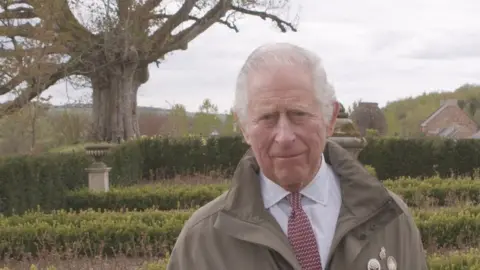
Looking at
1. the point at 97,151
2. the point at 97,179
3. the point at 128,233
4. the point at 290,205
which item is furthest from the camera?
the point at 97,151

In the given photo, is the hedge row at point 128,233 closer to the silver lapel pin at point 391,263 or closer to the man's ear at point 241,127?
the man's ear at point 241,127

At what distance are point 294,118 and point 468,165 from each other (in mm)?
17345

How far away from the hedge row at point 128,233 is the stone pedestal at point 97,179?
472cm

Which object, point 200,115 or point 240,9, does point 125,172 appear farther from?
point 200,115

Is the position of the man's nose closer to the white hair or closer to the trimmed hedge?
the white hair

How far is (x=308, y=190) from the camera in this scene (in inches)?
66.4

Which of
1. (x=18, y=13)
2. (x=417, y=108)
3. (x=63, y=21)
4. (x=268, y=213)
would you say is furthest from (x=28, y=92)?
(x=417, y=108)

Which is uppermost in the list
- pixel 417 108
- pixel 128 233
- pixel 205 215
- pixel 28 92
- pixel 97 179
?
pixel 417 108

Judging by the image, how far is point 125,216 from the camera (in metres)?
7.68

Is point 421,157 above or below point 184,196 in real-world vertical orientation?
above

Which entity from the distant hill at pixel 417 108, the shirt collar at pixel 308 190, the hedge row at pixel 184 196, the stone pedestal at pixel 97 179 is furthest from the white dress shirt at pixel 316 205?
the distant hill at pixel 417 108

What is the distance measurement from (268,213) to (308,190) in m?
0.13

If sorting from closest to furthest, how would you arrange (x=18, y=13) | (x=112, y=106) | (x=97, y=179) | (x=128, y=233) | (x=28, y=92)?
(x=128, y=233) < (x=97, y=179) < (x=28, y=92) < (x=18, y=13) < (x=112, y=106)

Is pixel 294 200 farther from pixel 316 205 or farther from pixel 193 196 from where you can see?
pixel 193 196
